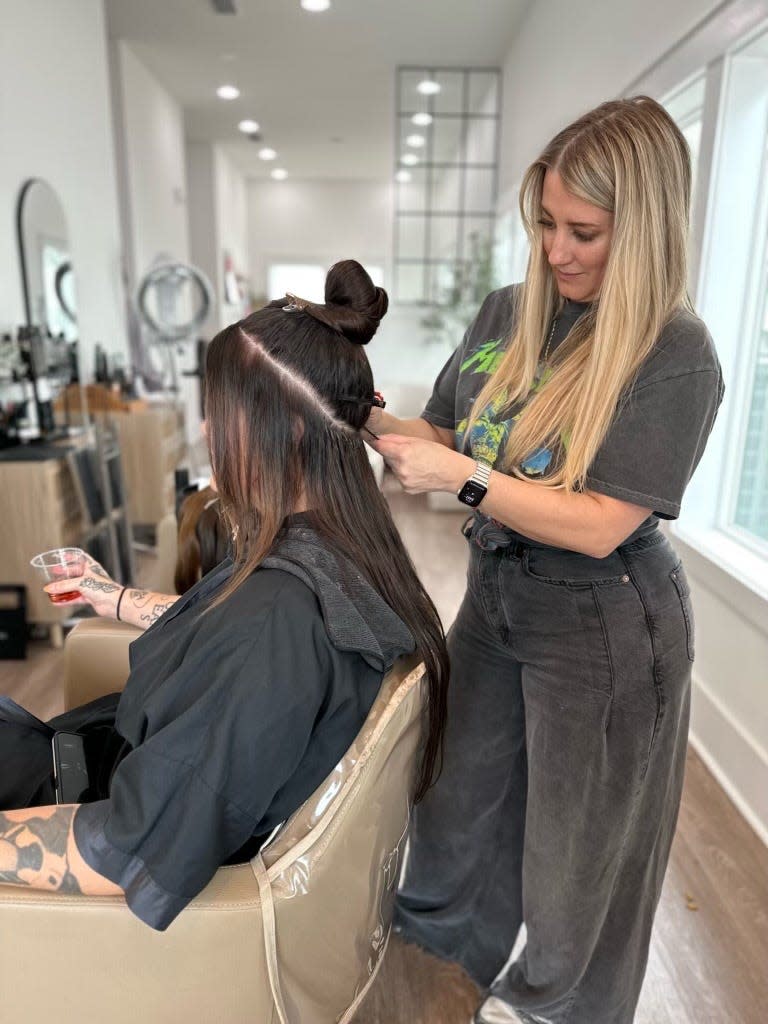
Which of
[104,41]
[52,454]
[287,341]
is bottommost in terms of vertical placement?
[52,454]

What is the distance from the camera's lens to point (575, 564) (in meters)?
1.10

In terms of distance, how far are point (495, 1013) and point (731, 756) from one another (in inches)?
41.9

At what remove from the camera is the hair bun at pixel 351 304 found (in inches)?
37.4

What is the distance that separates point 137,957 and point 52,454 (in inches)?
95.4

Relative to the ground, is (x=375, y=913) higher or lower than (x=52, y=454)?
lower

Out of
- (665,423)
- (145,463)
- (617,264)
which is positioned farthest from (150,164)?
(665,423)

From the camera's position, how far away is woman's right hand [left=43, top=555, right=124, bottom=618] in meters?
1.39

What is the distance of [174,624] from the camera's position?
40.9 inches

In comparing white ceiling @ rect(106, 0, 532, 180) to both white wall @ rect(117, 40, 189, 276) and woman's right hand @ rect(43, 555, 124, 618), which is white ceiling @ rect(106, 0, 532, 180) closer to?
white wall @ rect(117, 40, 189, 276)

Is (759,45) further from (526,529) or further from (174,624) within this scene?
(174,624)

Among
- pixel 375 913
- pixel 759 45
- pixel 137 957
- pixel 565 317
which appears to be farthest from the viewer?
pixel 759 45

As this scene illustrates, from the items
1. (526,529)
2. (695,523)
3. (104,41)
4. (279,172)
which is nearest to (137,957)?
(526,529)

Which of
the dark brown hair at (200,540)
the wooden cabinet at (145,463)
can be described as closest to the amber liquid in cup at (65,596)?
the dark brown hair at (200,540)

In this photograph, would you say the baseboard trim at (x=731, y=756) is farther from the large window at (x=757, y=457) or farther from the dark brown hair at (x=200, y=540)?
the dark brown hair at (x=200, y=540)
